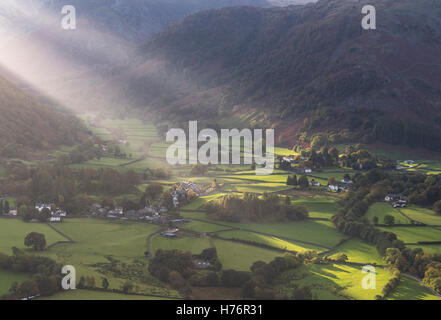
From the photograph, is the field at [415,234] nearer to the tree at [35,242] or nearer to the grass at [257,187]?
the grass at [257,187]

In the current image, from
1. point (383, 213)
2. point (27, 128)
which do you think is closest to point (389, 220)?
point (383, 213)

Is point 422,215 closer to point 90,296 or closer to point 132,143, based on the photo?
point 90,296

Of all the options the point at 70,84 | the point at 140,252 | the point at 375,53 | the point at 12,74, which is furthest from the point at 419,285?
the point at 12,74

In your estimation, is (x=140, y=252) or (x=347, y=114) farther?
(x=347, y=114)

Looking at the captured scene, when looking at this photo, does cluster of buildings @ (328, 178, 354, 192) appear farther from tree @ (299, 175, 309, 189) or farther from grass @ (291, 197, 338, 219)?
grass @ (291, 197, 338, 219)

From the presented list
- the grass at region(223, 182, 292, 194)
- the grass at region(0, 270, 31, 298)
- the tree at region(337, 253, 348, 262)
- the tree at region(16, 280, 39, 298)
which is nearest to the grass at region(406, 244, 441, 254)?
the tree at region(337, 253, 348, 262)

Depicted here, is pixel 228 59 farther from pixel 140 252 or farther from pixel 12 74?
pixel 140 252
